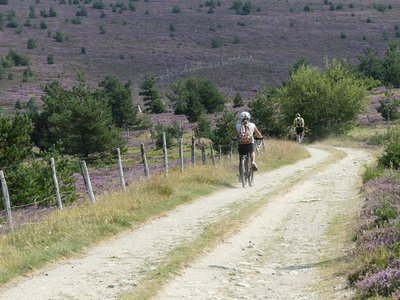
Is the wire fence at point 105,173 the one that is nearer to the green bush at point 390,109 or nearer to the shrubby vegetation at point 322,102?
the shrubby vegetation at point 322,102

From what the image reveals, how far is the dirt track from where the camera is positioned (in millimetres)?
9750

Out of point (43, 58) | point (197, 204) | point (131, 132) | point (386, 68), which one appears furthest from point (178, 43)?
point (197, 204)

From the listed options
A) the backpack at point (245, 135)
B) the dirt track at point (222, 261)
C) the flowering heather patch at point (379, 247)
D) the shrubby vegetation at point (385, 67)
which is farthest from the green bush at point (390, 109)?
the flowering heather patch at point (379, 247)

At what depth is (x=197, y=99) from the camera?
271 ft

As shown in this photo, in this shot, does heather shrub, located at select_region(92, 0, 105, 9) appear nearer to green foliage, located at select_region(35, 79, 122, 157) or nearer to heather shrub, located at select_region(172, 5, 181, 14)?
heather shrub, located at select_region(172, 5, 181, 14)

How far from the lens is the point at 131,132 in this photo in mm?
79688

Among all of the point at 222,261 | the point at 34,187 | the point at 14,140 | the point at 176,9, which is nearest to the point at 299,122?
the point at 14,140

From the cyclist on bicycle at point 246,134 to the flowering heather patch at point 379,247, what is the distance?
21.9 feet

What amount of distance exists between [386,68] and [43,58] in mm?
68338

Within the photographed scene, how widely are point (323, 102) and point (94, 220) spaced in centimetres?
5033

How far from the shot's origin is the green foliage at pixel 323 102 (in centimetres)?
6216

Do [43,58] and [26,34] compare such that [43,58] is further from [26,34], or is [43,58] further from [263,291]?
[263,291]

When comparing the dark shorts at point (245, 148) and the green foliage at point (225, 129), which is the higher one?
the dark shorts at point (245, 148)

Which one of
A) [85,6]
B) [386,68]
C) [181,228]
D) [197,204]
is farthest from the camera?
[85,6]
